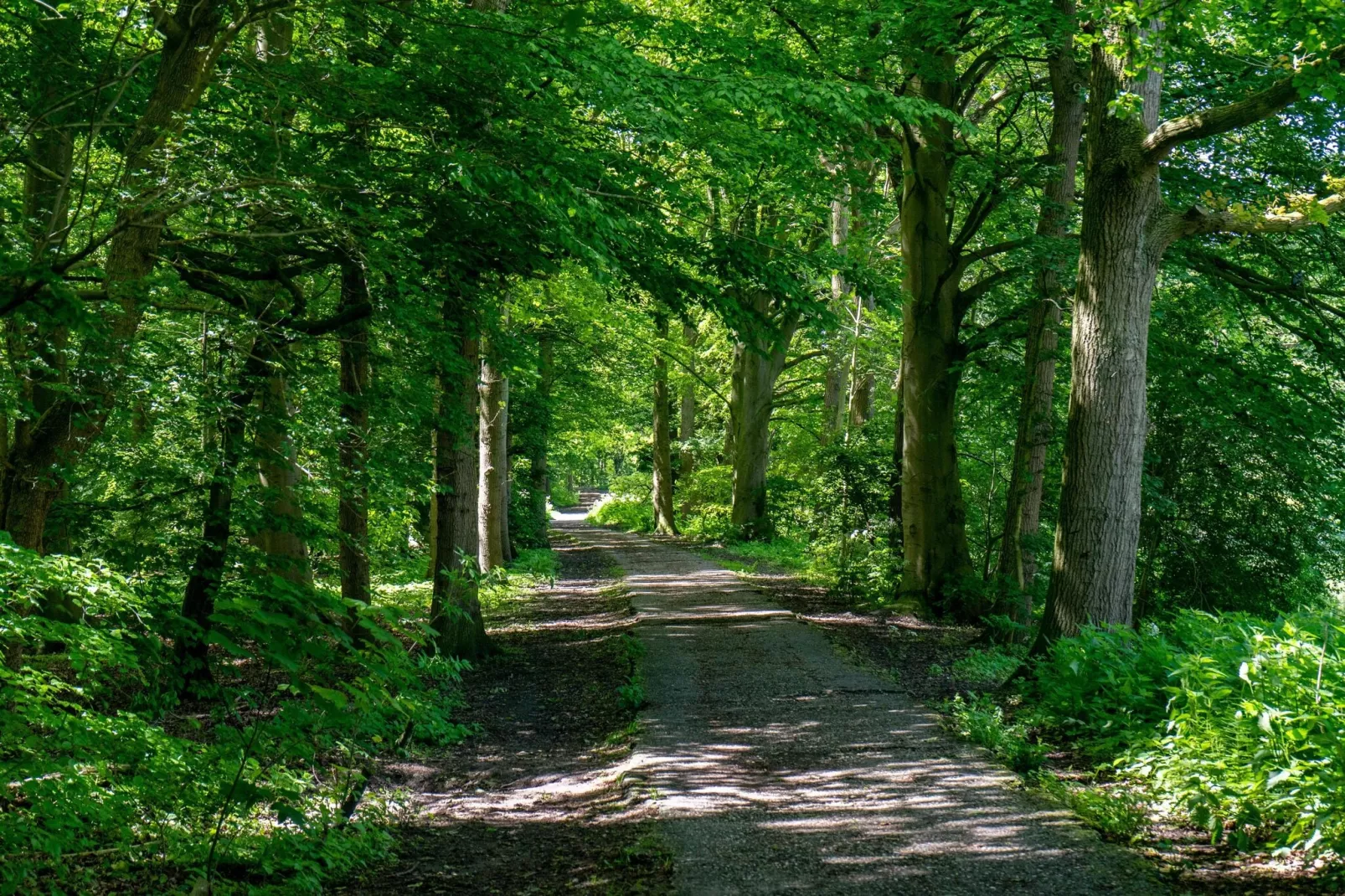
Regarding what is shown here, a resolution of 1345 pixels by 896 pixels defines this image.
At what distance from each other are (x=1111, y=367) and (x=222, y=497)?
7.49 m

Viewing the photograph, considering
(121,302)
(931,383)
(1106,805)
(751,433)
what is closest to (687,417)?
(751,433)

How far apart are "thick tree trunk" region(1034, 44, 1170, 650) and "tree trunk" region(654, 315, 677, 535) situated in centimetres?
2035

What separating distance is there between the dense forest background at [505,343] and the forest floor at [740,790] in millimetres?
533

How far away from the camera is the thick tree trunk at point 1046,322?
1196cm

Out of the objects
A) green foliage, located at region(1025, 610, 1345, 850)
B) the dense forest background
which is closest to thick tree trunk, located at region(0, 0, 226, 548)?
the dense forest background

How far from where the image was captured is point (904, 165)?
48.0 feet

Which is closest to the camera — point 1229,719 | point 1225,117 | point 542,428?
point 1229,719

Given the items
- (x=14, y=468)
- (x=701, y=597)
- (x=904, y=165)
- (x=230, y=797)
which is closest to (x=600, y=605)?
(x=701, y=597)

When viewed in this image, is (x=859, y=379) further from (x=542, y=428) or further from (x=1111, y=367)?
(x=1111, y=367)

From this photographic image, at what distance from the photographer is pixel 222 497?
26.3 ft

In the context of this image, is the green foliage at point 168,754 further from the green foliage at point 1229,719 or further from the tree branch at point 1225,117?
the tree branch at point 1225,117

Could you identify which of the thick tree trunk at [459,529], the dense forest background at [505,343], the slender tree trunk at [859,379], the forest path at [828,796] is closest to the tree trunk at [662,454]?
the slender tree trunk at [859,379]

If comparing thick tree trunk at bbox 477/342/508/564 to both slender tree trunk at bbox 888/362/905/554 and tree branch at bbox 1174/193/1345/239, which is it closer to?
slender tree trunk at bbox 888/362/905/554

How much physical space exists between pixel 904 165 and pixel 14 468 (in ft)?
39.7
